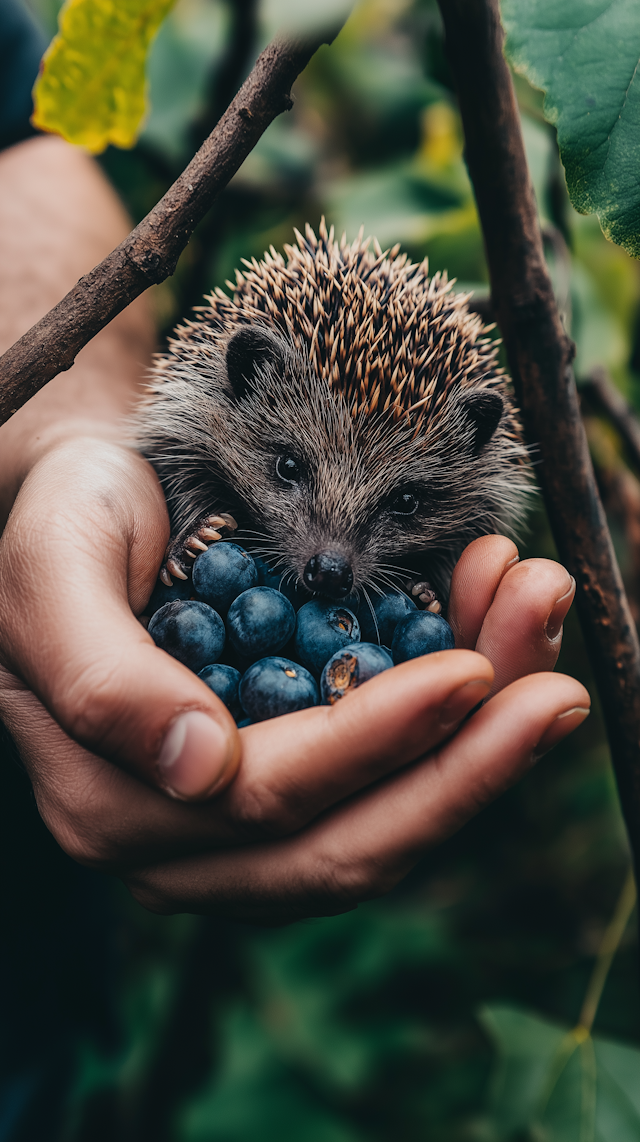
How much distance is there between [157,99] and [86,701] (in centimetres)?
263

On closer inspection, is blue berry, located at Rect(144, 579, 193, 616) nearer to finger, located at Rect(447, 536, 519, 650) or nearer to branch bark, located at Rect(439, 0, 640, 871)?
finger, located at Rect(447, 536, 519, 650)

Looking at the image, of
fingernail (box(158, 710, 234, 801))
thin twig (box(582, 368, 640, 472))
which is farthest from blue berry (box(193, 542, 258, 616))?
thin twig (box(582, 368, 640, 472))

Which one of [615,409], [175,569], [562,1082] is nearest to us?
[175,569]

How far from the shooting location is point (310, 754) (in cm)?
118

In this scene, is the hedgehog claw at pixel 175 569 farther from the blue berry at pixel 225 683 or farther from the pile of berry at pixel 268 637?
the blue berry at pixel 225 683

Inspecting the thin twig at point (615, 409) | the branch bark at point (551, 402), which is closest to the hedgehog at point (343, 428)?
the branch bark at point (551, 402)

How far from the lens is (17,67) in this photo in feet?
8.09

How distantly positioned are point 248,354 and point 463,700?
97 cm

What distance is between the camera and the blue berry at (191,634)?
1.38m

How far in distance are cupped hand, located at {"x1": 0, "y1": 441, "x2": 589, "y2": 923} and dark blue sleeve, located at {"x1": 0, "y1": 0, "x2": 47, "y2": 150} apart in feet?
5.85

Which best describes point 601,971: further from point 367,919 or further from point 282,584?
point 367,919

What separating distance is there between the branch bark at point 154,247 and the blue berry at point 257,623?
21.5 inches

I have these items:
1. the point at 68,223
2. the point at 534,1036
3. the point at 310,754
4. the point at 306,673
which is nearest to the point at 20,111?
the point at 68,223

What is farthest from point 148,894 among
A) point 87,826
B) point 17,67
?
point 17,67
